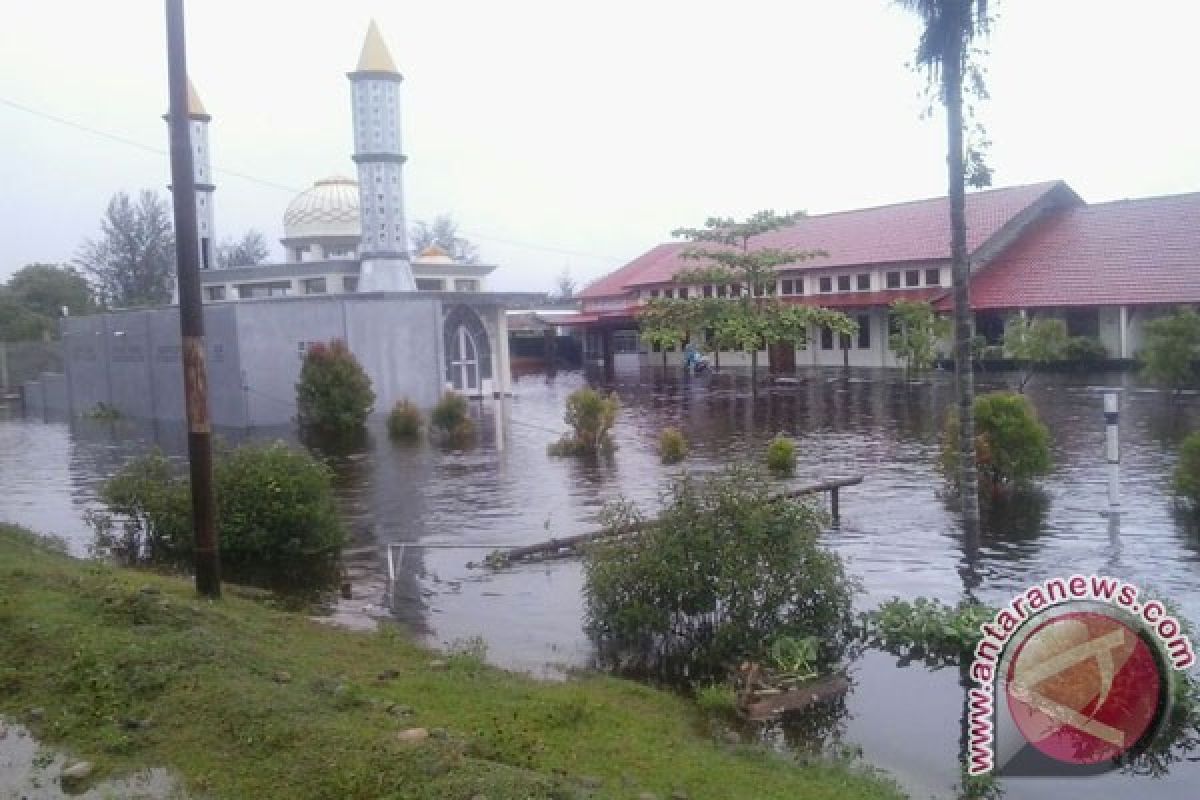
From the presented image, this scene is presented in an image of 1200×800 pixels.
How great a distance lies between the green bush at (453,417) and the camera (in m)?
23.3

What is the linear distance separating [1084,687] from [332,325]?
25.0 metres

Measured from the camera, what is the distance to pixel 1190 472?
467 inches

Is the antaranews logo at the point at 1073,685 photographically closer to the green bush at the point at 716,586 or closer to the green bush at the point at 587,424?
the green bush at the point at 716,586

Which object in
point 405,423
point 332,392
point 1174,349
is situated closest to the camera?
point 405,423

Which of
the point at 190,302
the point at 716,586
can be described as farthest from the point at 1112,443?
the point at 190,302

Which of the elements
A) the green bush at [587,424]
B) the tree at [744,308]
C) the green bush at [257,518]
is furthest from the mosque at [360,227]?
the green bush at [257,518]

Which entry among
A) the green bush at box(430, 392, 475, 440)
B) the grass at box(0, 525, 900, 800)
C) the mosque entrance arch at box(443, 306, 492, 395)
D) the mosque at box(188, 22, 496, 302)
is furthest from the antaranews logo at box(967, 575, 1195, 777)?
the mosque entrance arch at box(443, 306, 492, 395)

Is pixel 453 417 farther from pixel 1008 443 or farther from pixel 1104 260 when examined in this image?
pixel 1104 260

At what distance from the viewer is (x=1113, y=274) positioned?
35.6m

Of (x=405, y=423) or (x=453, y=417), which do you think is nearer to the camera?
(x=453, y=417)

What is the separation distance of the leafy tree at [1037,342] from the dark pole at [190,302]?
29.6 m

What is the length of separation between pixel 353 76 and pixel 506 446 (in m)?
14.1

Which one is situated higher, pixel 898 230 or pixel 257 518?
pixel 898 230

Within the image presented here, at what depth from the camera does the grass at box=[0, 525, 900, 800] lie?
199 inches
